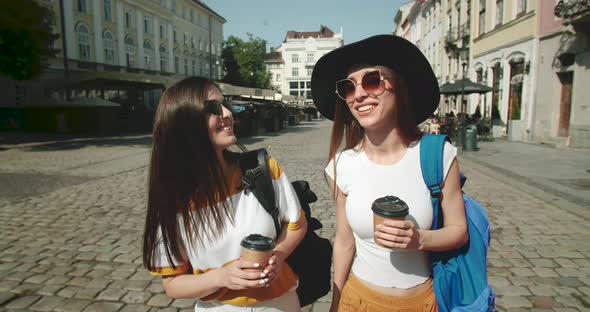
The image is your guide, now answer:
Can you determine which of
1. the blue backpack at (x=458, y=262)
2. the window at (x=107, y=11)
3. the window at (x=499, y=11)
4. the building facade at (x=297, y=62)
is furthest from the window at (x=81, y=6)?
the building facade at (x=297, y=62)

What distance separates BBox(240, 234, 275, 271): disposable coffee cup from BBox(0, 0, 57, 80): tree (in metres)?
15.7

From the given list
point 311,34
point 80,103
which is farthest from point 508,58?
point 311,34

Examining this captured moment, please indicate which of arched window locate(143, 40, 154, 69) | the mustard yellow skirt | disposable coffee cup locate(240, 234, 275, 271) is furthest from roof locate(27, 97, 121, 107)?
disposable coffee cup locate(240, 234, 275, 271)

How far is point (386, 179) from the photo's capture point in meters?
1.59

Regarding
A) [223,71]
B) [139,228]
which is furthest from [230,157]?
[223,71]

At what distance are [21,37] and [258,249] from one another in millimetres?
16905

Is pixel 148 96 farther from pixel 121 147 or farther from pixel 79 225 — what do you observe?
pixel 79 225

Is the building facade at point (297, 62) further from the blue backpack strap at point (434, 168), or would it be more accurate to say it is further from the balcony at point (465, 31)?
the blue backpack strap at point (434, 168)

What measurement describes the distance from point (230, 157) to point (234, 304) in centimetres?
63

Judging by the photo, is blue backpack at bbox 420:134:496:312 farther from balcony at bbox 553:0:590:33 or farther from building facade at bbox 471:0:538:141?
A: building facade at bbox 471:0:538:141

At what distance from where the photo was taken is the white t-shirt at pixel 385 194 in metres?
1.54

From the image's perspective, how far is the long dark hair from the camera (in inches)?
62.4

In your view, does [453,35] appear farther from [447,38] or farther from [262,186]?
[262,186]

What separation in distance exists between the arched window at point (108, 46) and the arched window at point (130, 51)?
220 centimetres
